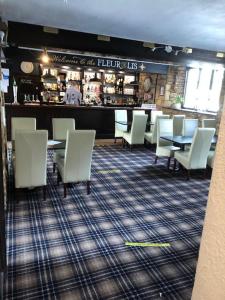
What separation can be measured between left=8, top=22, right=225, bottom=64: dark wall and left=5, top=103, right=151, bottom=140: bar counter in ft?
8.17

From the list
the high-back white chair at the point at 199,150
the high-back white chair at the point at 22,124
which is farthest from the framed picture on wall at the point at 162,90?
the high-back white chair at the point at 22,124

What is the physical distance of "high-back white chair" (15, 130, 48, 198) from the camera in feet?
11.0

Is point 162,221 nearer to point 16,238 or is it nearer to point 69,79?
point 16,238

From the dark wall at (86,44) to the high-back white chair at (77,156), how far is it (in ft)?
7.13

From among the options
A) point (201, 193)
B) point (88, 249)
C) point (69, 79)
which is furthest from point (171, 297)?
point (69, 79)

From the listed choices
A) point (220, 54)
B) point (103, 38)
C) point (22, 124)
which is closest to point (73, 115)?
point (22, 124)

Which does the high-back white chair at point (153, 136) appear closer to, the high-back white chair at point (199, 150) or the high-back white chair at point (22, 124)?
the high-back white chair at point (199, 150)

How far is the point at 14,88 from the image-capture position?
816 cm

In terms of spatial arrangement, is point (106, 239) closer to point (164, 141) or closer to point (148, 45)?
point (164, 141)

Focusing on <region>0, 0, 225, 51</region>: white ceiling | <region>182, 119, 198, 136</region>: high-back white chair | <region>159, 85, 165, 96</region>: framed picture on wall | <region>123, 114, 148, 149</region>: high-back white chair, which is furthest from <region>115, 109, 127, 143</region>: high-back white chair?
<region>159, 85, 165, 96</region>: framed picture on wall

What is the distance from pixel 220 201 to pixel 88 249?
2384 mm

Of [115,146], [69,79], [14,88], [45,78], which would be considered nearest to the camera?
[115,146]

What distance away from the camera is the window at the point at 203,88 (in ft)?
27.4

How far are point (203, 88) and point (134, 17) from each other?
6117 mm
